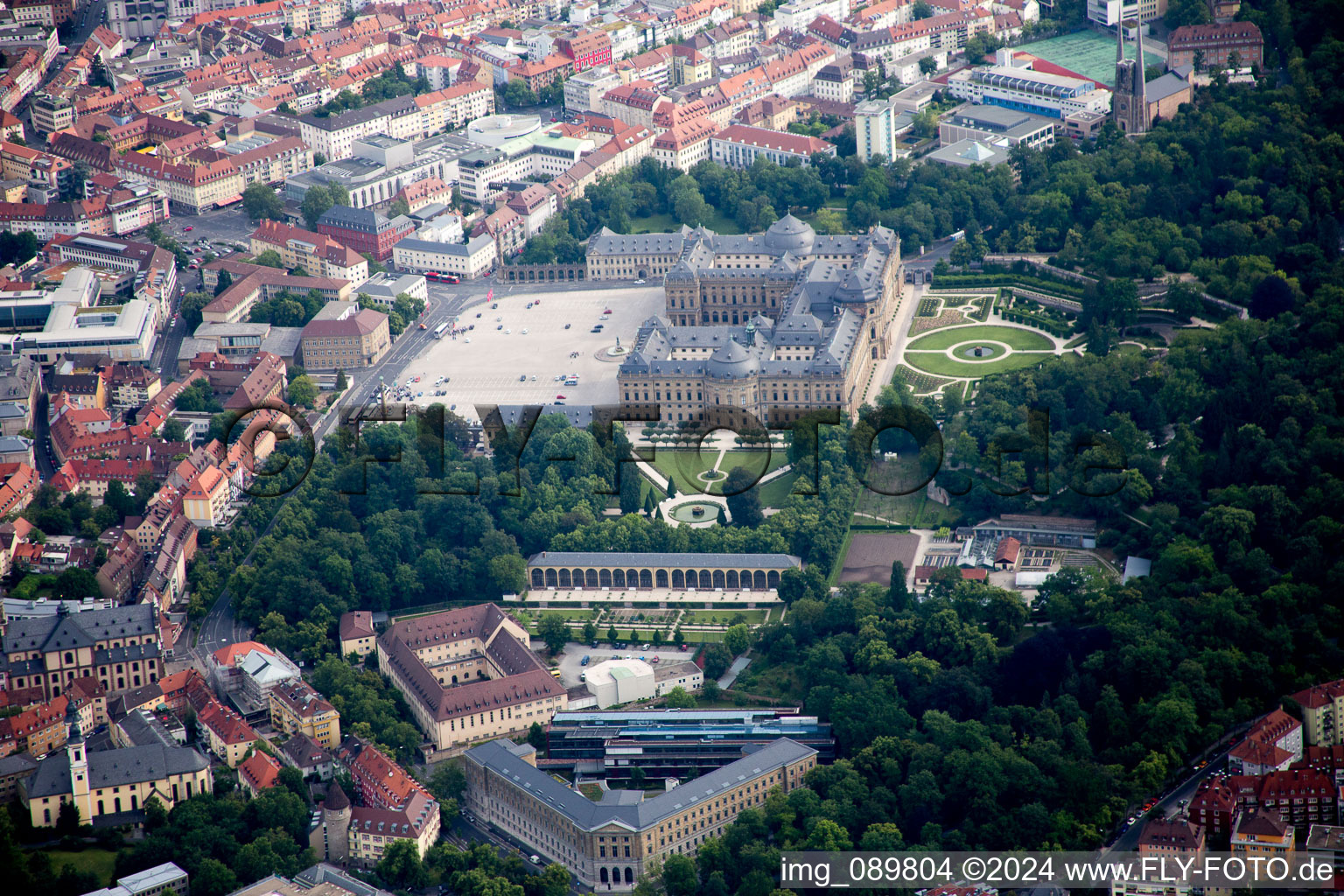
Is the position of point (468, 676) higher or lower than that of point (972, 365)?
lower

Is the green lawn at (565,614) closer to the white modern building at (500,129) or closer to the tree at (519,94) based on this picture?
the white modern building at (500,129)

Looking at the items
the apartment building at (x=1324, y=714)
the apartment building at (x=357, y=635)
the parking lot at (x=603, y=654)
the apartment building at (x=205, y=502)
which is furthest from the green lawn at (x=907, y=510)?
the apartment building at (x=205, y=502)

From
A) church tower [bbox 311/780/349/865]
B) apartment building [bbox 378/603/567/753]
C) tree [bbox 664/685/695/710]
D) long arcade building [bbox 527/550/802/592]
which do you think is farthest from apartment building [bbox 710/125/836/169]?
church tower [bbox 311/780/349/865]

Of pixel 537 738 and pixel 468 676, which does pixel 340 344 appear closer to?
pixel 468 676

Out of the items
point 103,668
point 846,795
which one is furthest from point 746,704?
point 103,668

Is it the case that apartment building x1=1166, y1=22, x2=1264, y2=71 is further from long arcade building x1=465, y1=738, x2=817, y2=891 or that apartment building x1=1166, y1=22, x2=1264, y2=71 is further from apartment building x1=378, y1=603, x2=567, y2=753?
long arcade building x1=465, y1=738, x2=817, y2=891

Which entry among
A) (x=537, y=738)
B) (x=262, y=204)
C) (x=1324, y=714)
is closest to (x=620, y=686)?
(x=537, y=738)
